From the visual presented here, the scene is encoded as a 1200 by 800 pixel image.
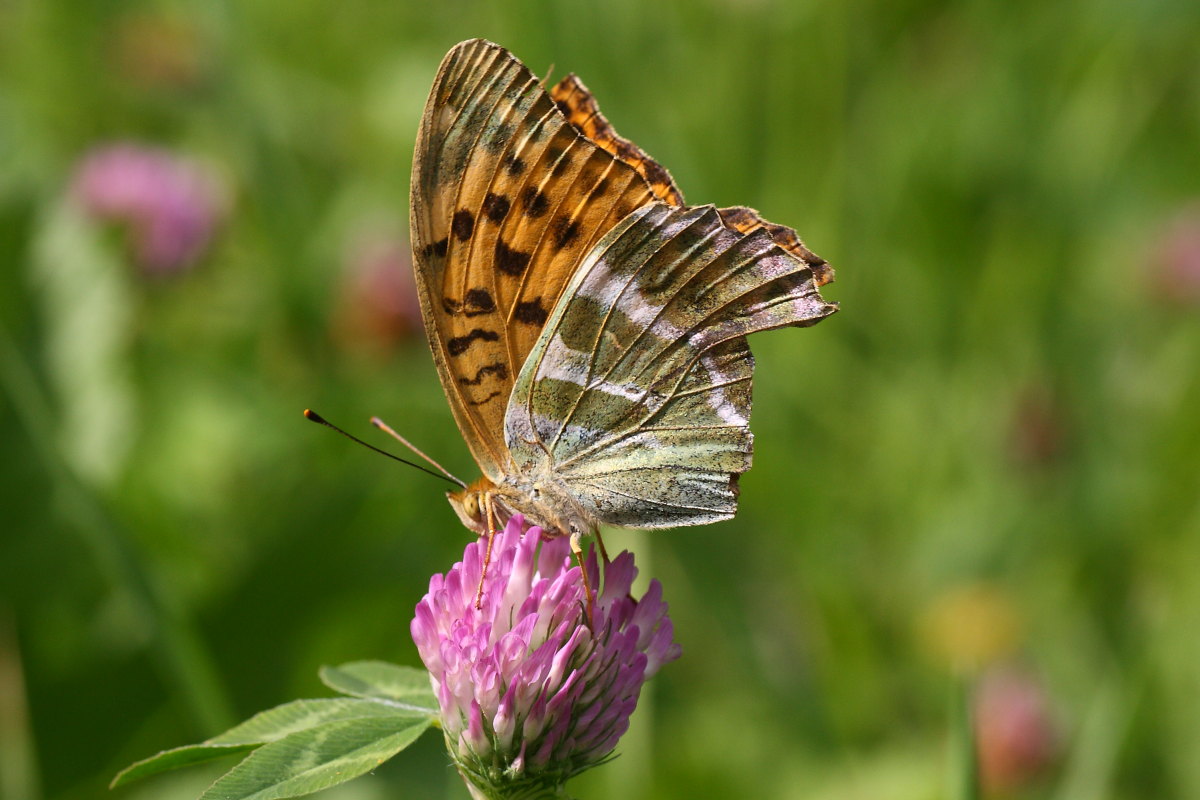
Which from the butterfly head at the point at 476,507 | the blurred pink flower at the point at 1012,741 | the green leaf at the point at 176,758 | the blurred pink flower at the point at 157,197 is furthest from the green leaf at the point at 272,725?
the blurred pink flower at the point at 157,197

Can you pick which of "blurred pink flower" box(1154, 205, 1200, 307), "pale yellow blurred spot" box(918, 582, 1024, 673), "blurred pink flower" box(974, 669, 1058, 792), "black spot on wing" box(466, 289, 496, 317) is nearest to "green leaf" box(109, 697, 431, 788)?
"black spot on wing" box(466, 289, 496, 317)

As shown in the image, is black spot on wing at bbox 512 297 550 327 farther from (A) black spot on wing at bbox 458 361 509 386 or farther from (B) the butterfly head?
(B) the butterfly head

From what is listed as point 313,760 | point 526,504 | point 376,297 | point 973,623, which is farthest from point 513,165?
point 376,297

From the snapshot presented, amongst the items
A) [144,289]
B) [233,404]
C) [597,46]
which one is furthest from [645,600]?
[144,289]

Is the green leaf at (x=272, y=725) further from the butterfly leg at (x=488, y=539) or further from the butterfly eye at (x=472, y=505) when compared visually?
the butterfly eye at (x=472, y=505)

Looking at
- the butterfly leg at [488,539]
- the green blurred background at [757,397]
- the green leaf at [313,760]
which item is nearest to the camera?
the green leaf at [313,760]
